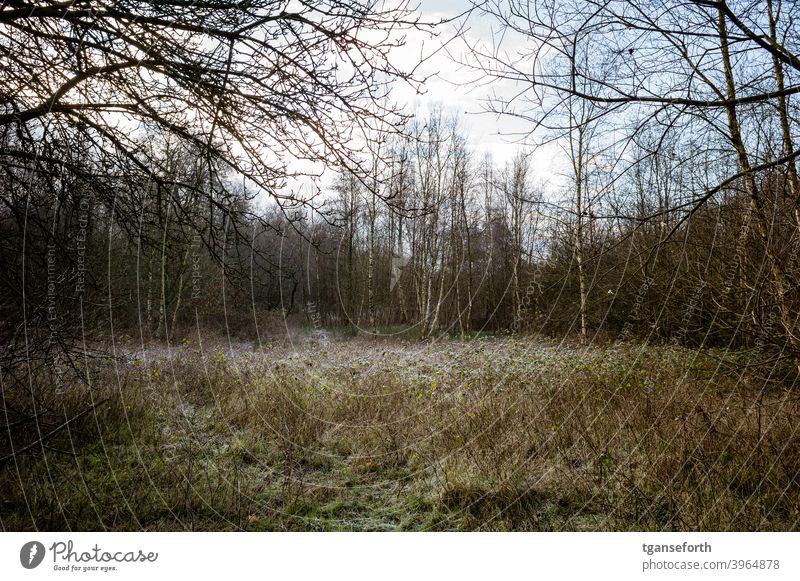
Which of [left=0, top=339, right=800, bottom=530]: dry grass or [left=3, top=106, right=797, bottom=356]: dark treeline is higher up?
[left=3, top=106, right=797, bottom=356]: dark treeline

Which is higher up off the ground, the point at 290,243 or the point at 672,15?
the point at 672,15

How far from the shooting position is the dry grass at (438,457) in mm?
2512

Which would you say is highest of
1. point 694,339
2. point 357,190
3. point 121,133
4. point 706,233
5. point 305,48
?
point 305,48

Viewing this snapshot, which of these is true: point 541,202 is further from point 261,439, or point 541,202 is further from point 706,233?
point 261,439

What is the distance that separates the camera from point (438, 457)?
332 centimetres

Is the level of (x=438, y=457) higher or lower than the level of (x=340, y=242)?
lower

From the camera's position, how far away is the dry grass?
251 centimetres

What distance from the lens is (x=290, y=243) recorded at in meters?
3.83

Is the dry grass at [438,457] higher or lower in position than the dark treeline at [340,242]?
lower

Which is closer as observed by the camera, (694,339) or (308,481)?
(308,481)

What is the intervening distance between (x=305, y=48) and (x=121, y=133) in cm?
154
